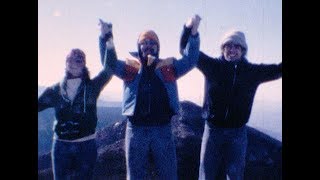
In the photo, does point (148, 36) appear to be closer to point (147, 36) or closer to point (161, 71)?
point (147, 36)

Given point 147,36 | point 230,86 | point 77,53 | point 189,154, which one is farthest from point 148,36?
point 189,154

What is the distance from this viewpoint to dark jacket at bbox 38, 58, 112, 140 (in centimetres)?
502

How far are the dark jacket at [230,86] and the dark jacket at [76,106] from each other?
1.49 m

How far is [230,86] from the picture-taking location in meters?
5.45

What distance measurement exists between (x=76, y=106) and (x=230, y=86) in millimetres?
2408

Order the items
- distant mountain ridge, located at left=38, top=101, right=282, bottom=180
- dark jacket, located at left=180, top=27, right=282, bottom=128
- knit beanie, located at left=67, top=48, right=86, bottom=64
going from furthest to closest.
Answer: distant mountain ridge, located at left=38, top=101, right=282, bottom=180 → dark jacket, located at left=180, top=27, right=282, bottom=128 → knit beanie, located at left=67, top=48, right=86, bottom=64

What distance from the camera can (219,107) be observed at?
5.40 meters

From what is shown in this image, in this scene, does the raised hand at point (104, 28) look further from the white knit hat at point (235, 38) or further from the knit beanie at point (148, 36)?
the white knit hat at point (235, 38)

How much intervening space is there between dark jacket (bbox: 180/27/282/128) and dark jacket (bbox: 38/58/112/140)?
1490 millimetres

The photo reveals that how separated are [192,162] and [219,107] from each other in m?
3.58

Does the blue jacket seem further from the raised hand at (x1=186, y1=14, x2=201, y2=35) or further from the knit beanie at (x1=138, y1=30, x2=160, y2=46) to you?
the knit beanie at (x1=138, y1=30, x2=160, y2=46)

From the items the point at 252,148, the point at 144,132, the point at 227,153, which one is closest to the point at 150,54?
the point at 144,132

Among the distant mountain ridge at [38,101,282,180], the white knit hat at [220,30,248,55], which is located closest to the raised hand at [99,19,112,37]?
the white knit hat at [220,30,248,55]
